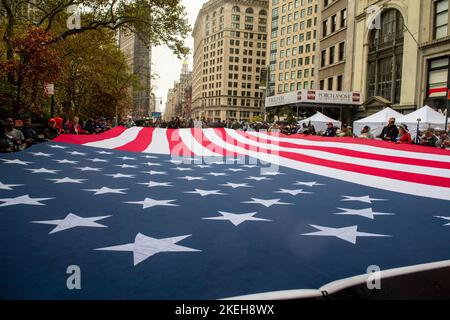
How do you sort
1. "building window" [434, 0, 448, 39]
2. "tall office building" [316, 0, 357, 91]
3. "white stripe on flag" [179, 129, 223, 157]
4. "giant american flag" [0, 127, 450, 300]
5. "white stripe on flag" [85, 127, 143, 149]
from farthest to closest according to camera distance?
"tall office building" [316, 0, 357, 91] → "building window" [434, 0, 448, 39] → "white stripe on flag" [85, 127, 143, 149] → "white stripe on flag" [179, 129, 223, 157] → "giant american flag" [0, 127, 450, 300]

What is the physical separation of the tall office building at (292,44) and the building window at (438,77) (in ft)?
209

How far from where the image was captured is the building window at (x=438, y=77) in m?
24.2

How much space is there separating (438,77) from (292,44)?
7325 cm

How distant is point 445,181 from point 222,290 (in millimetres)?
5759

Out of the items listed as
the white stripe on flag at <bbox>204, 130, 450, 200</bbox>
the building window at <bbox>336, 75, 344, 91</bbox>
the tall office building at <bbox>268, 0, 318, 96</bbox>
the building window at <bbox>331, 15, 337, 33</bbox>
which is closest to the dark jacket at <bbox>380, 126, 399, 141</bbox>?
the white stripe on flag at <bbox>204, 130, 450, 200</bbox>

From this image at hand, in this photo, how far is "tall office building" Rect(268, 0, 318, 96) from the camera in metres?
88.9

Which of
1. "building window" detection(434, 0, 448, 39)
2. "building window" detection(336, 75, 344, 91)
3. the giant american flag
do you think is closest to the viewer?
the giant american flag

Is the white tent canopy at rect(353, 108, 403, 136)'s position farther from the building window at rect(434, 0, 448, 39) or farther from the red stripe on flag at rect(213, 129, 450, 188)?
the red stripe on flag at rect(213, 129, 450, 188)

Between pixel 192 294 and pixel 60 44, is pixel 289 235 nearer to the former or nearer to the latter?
pixel 192 294

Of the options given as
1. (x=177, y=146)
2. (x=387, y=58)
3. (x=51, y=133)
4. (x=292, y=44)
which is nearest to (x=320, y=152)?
(x=177, y=146)

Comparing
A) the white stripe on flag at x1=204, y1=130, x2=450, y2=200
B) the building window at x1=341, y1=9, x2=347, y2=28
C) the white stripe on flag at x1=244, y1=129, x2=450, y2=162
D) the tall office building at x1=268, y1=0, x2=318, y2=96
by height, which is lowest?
the white stripe on flag at x1=204, y1=130, x2=450, y2=200

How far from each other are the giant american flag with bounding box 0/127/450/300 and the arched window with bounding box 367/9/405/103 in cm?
2290

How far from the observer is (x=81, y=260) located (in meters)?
3.08

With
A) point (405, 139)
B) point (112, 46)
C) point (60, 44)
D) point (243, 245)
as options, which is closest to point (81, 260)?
point (243, 245)
